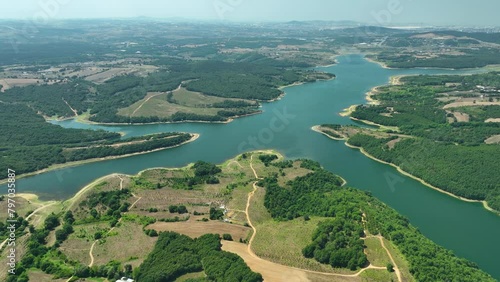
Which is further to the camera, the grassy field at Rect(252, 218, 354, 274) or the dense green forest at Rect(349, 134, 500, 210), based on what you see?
the dense green forest at Rect(349, 134, 500, 210)

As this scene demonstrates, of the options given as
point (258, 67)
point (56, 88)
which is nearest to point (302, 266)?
point (56, 88)

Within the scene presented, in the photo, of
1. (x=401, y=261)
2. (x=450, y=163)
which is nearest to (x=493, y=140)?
(x=450, y=163)

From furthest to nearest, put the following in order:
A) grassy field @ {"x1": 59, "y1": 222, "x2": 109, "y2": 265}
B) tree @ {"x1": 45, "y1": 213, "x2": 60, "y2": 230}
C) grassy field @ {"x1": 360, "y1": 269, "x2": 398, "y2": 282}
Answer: tree @ {"x1": 45, "y1": 213, "x2": 60, "y2": 230} → grassy field @ {"x1": 59, "y1": 222, "x2": 109, "y2": 265} → grassy field @ {"x1": 360, "y1": 269, "x2": 398, "y2": 282}

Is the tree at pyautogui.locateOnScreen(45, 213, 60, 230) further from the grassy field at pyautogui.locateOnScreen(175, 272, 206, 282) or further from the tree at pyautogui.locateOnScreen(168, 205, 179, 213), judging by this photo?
the grassy field at pyautogui.locateOnScreen(175, 272, 206, 282)

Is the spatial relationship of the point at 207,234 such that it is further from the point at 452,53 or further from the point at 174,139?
the point at 452,53

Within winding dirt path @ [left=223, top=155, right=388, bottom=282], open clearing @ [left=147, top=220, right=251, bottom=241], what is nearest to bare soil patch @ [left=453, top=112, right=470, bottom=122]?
winding dirt path @ [left=223, top=155, right=388, bottom=282]

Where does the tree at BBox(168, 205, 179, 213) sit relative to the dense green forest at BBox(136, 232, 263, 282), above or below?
below

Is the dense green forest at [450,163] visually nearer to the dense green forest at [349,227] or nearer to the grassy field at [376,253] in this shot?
the dense green forest at [349,227]

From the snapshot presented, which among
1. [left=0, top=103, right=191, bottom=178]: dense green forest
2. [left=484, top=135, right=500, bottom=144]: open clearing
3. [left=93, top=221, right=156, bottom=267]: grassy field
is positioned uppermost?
[left=484, top=135, right=500, bottom=144]: open clearing
